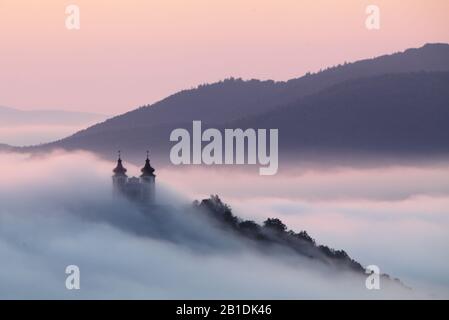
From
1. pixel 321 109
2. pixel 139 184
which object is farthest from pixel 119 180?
pixel 321 109

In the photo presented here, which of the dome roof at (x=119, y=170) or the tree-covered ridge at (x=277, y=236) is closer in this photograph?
the tree-covered ridge at (x=277, y=236)

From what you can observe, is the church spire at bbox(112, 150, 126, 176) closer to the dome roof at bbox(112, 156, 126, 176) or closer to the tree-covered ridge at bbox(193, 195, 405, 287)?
the dome roof at bbox(112, 156, 126, 176)

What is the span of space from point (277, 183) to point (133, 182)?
4.55ft

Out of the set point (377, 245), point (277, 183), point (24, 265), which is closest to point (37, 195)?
point (24, 265)

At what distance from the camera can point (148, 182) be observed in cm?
1526

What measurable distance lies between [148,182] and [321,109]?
6.05 ft

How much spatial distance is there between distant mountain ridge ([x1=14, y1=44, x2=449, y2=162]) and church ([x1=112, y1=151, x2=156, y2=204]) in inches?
8.0

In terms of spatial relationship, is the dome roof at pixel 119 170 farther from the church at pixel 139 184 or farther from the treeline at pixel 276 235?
the treeline at pixel 276 235

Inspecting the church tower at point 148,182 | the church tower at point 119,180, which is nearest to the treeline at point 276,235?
the church tower at point 148,182

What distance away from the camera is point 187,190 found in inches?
601

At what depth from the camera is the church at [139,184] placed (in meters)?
15.2

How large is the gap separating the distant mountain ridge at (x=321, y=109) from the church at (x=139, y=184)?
8.0 inches

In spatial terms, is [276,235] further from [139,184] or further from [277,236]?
[139,184]
